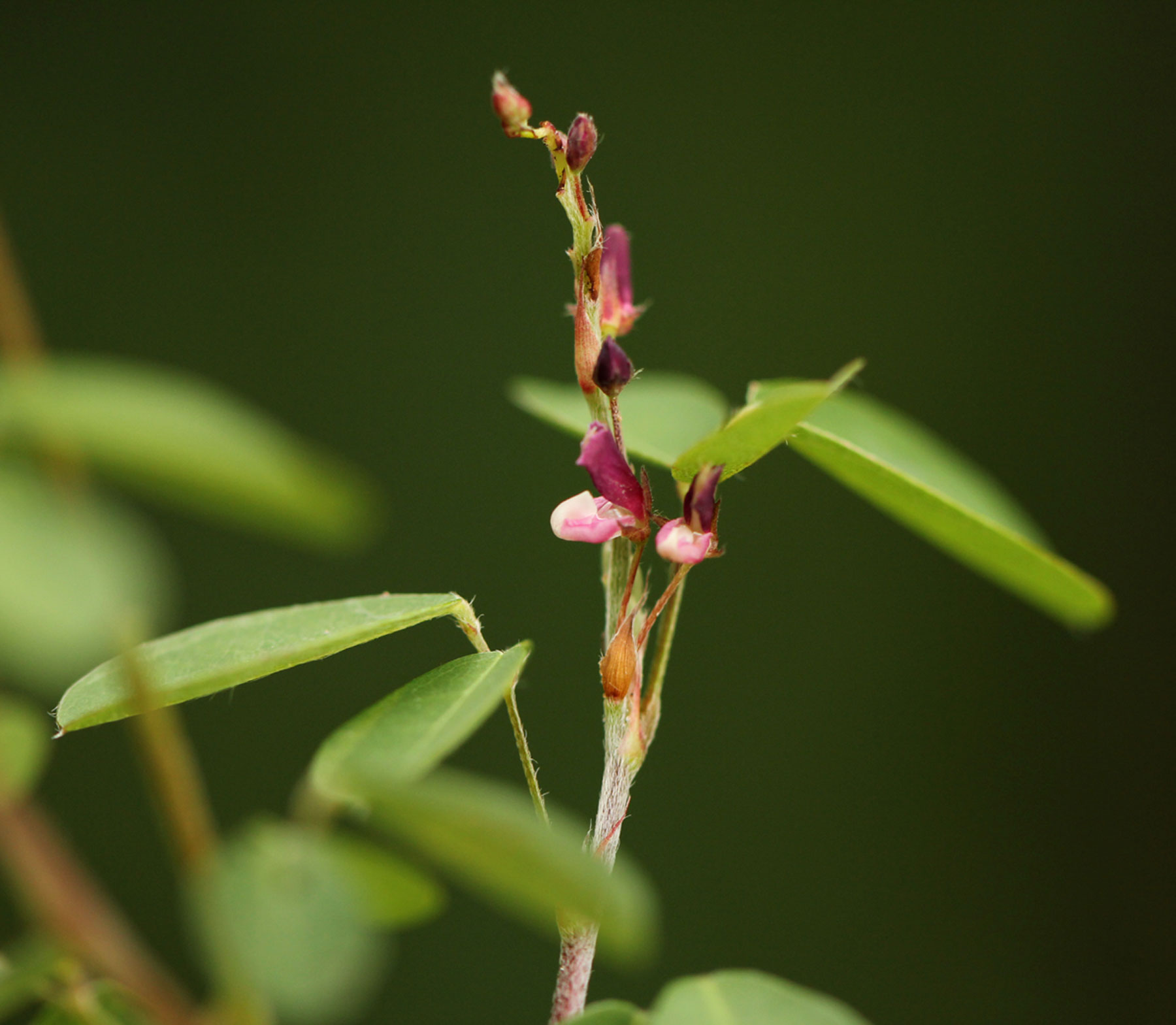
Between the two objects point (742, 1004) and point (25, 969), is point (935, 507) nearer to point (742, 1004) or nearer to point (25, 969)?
point (742, 1004)

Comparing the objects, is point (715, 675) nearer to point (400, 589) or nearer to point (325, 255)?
point (400, 589)

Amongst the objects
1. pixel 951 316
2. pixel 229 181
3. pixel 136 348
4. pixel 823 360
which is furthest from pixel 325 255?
pixel 951 316

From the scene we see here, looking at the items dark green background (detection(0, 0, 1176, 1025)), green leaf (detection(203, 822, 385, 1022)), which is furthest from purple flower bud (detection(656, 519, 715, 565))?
dark green background (detection(0, 0, 1176, 1025))

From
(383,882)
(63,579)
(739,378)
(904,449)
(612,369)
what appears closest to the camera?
Answer: (63,579)

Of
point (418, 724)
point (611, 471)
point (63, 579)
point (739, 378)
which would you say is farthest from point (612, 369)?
point (739, 378)

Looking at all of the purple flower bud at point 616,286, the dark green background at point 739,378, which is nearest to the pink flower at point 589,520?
the purple flower bud at point 616,286
